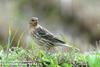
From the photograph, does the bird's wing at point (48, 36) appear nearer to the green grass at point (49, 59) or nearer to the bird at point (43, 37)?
the bird at point (43, 37)

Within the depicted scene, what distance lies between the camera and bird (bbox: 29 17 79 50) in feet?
27.7

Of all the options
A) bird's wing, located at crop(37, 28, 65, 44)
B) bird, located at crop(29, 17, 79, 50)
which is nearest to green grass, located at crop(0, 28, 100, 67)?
bird, located at crop(29, 17, 79, 50)

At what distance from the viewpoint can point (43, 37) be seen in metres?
8.74

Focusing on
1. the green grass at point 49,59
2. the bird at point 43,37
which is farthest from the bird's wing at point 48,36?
the green grass at point 49,59

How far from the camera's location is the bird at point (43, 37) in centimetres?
845

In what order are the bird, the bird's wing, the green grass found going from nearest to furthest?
the green grass → the bird → the bird's wing

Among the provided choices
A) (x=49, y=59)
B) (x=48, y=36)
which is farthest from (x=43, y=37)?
(x=49, y=59)

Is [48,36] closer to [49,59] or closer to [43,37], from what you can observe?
[43,37]

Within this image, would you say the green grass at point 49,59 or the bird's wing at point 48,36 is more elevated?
the bird's wing at point 48,36

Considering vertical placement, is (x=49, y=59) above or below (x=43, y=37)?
below

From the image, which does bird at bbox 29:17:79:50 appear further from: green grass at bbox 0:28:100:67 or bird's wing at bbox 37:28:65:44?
green grass at bbox 0:28:100:67

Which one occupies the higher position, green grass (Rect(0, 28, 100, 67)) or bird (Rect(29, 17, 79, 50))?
bird (Rect(29, 17, 79, 50))

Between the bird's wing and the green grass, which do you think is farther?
the bird's wing

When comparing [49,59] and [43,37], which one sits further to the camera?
[43,37]
